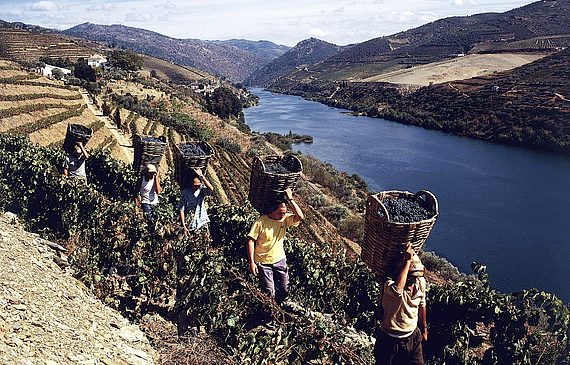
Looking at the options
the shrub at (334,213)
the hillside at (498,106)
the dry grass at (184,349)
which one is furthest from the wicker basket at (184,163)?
the hillside at (498,106)

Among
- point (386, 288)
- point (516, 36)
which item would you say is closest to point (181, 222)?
point (386, 288)

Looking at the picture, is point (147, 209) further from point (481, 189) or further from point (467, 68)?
point (467, 68)

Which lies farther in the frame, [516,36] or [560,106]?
[516,36]

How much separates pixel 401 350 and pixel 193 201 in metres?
3.22

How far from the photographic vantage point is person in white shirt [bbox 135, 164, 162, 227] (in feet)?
17.8

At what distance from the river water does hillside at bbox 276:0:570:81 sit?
57079mm

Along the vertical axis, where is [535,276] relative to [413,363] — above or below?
below

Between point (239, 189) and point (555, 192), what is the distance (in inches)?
1083

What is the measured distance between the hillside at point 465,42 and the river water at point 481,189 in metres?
57.1

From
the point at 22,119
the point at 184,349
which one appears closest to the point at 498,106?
the point at 22,119

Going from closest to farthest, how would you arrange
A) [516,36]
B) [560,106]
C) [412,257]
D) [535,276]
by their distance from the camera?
[412,257] → [535,276] → [560,106] → [516,36]

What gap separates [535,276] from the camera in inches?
750

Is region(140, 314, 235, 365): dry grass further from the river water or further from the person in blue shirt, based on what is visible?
the river water

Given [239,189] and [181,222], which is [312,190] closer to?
[239,189]
